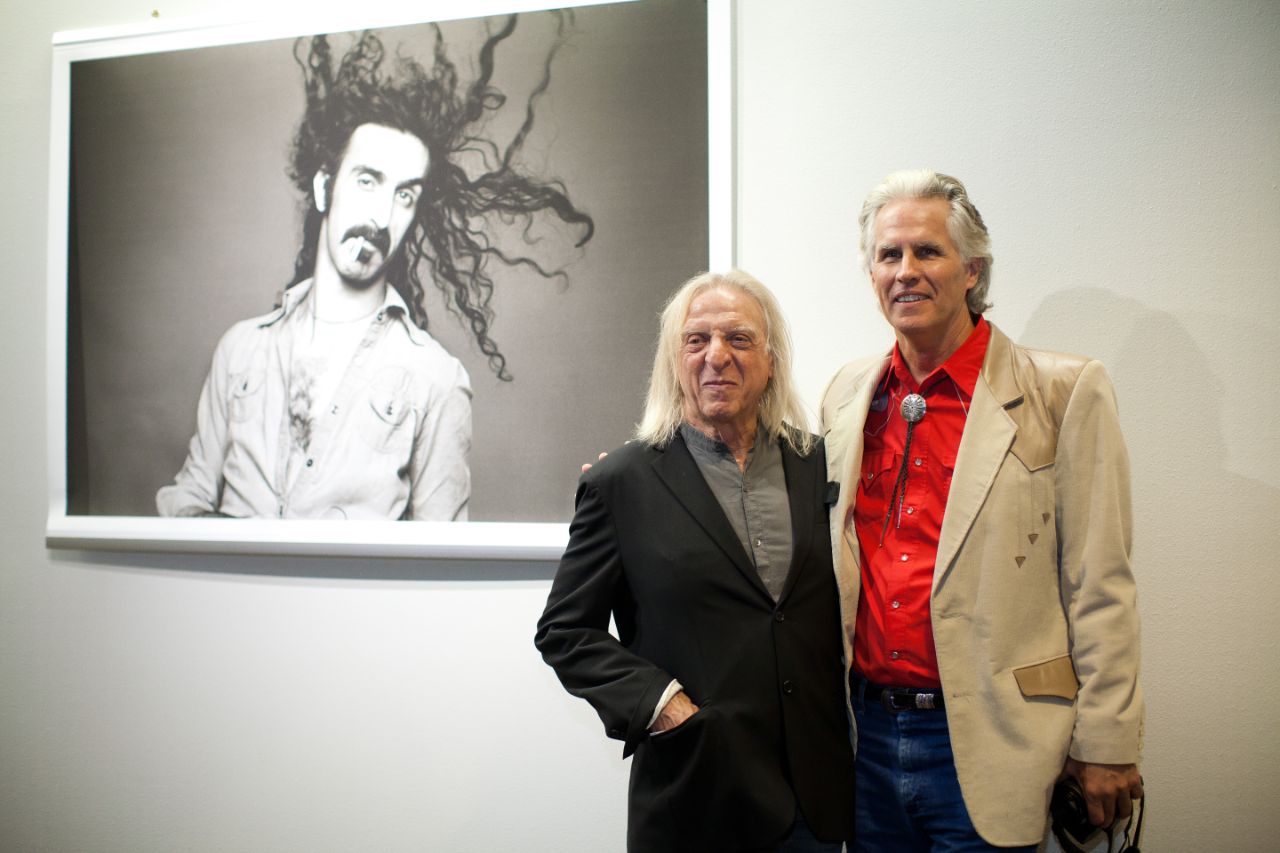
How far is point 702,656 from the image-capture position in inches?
50.9

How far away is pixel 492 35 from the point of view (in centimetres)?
212

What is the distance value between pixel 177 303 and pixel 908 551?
2.17 metres

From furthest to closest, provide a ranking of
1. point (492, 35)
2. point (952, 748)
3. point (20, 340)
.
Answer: point (20, 340), point (492, 35), point (952, 748)

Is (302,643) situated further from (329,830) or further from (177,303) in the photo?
(177,303)

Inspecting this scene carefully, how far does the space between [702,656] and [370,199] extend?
160 centimetres

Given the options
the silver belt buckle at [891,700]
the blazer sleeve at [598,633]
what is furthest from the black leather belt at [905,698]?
the blazer sleeve at [598,633]

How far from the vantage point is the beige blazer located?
1.26 meters

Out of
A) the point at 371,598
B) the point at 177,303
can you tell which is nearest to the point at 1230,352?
the point at 371,598

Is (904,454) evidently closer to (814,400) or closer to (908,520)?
(908,520)

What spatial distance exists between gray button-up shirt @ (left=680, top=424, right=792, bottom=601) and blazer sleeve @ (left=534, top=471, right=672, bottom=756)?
0.65 ft

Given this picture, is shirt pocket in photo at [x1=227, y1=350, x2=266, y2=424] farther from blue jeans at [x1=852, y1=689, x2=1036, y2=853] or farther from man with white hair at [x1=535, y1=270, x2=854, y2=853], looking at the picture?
blue jeans at [x1=852, y1=689, x2=1036, y2=853]

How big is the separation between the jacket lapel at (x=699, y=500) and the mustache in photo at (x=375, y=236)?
1.21m

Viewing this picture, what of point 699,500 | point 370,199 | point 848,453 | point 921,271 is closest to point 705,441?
point 699,500

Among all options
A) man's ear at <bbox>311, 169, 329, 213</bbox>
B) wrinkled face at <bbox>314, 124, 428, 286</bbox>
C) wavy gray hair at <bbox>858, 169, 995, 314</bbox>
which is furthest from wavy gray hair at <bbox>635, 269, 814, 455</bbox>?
man's ear at <bbox>311, 169, 329, 213</bbox>
